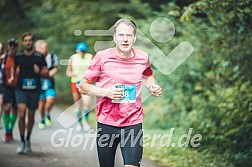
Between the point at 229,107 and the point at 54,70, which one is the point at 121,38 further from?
the point at 54,70

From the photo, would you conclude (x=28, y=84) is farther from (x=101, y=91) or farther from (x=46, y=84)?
(x=101, y=91)

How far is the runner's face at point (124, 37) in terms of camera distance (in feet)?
21.0

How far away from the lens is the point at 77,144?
12.6m

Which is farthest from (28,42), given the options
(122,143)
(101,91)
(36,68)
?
(122,143)

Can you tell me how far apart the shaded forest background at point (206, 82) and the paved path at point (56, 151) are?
123cm

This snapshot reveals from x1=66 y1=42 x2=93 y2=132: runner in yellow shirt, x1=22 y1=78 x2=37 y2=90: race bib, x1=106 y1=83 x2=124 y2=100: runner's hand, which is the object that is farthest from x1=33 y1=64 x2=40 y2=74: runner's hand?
x1=106 y1=83 x2=124 y2=100: runner's hand

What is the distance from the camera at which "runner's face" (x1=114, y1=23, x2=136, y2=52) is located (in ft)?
21.0

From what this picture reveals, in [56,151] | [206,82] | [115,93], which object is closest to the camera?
[115,93]

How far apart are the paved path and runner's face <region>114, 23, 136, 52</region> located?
3939 mm

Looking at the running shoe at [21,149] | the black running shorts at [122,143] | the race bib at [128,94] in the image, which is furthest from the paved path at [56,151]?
the race bib at [128,94]

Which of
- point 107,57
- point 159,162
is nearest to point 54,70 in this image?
point 159,162

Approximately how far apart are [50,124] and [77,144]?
3126mm

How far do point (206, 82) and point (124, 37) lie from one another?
708 cm

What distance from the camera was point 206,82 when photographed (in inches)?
522
